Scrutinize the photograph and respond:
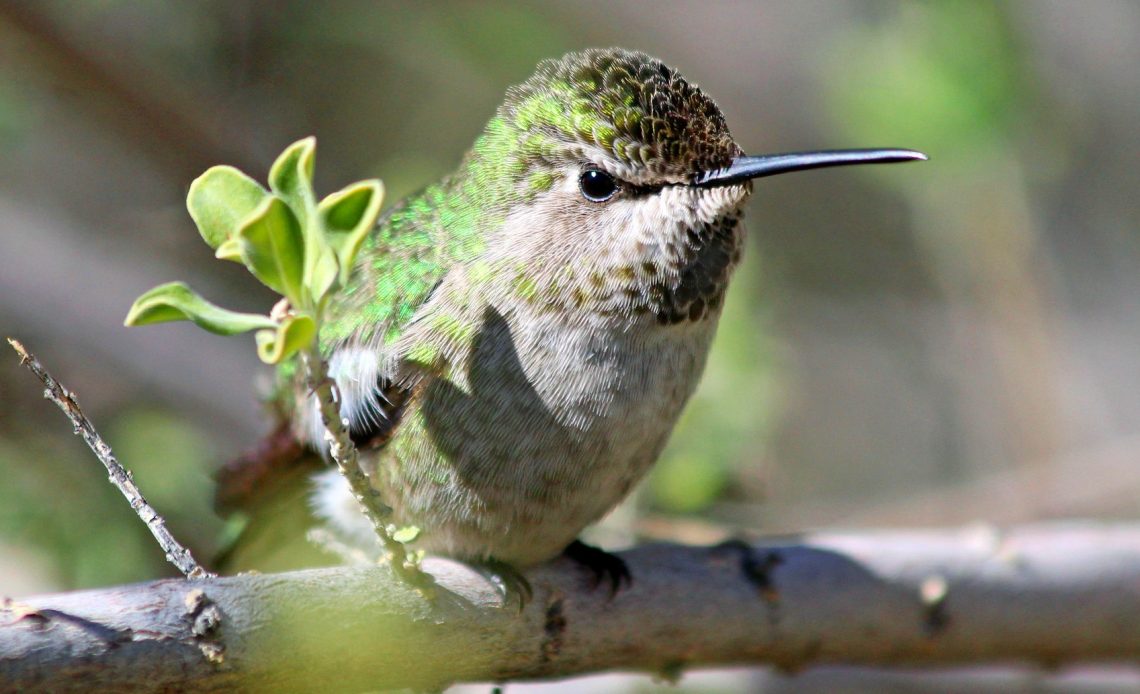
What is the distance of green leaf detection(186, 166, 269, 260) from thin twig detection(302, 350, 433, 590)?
212mm

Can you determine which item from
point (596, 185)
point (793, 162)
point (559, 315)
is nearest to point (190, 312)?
point (559, 315)

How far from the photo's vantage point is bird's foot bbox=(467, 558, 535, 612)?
8.70 ft

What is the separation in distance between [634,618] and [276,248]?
1502 mm

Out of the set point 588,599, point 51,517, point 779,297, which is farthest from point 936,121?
point 51,517

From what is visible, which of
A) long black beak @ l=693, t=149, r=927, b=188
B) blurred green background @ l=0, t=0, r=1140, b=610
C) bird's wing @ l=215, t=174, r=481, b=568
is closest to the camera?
long black beak @ l=693, t=149, r=927, b=188

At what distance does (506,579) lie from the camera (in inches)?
106

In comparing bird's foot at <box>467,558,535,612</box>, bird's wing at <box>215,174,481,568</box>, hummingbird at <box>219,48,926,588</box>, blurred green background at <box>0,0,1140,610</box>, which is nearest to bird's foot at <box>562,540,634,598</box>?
hummingbird at <box>219,48,926,588</box>

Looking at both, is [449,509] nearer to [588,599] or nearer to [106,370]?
[588,599]

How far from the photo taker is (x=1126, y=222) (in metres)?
6.51

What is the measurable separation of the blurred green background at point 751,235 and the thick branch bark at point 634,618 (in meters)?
0.69

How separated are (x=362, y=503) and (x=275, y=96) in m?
4.13

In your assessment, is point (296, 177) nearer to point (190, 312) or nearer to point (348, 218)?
point (348, 218)

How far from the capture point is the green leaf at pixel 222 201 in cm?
170

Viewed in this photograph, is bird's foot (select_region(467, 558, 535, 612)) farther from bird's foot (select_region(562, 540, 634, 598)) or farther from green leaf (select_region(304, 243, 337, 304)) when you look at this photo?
green leaf (select_region(304, 243, 337, 304))
